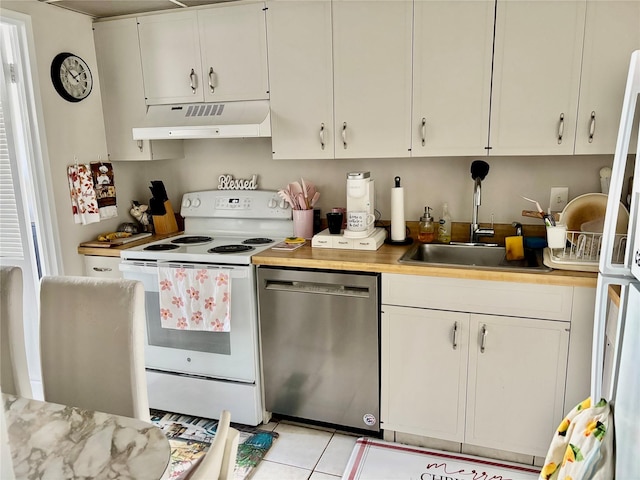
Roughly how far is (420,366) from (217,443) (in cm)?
152

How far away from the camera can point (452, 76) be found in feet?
7.20

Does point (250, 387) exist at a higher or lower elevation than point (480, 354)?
lower

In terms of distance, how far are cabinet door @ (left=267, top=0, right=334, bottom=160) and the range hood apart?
0.10 metres

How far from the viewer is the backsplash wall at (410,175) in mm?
2414

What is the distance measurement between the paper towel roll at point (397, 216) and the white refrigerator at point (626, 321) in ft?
3.56

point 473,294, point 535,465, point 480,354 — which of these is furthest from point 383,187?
point 535,465

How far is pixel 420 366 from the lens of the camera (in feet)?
7.11

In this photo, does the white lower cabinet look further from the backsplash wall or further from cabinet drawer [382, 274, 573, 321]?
the backsplash wall

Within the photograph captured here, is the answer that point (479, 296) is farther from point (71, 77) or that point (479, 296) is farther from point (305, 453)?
point (71, 77)

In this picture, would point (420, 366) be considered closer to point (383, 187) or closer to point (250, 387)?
point (250, 387)

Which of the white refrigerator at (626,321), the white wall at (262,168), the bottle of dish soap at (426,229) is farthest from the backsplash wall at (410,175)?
the white refrigerator at (626,321)

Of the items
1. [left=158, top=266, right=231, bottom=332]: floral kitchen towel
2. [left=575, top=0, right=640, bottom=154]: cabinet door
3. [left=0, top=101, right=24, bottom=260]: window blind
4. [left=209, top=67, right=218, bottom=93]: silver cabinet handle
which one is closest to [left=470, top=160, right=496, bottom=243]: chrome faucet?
[left=575, top=0, right=640, bottom=154]: cabinet door

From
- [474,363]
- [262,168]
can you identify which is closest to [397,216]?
[474,363]

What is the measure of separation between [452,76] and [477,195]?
0.60m
